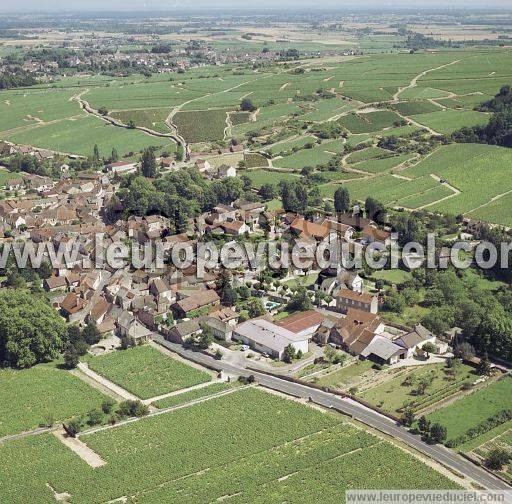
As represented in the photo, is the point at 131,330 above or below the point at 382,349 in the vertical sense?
below

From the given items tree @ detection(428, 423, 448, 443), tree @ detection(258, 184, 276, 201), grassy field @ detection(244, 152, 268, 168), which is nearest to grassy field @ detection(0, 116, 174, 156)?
grassy field @ detection(244, 152, 268, 168)

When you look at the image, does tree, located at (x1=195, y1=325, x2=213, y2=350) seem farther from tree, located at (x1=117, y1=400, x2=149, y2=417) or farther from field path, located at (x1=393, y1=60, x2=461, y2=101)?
field path, located at (x1=393, y1=60, x2=461, y2=101)

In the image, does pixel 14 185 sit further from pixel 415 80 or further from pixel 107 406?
pixel 415 80

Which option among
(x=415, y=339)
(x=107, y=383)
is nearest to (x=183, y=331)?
(x=107, y=383)

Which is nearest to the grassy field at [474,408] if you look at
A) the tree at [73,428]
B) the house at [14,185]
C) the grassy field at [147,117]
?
the tree at [73,428]

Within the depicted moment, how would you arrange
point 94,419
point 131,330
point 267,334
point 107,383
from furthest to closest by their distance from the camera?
point 131,330
point 267,334
point 107,383
point 94,419

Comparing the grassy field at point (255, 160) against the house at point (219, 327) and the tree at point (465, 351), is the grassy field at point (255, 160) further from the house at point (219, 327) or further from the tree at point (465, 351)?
the tree at point (465, 351)
